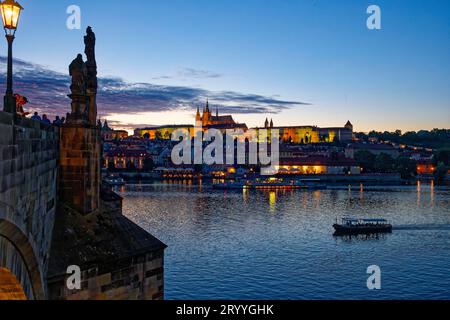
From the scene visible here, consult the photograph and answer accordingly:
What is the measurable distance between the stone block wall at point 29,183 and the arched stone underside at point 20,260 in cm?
2

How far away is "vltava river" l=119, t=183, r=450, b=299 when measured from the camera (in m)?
Result: 27.3

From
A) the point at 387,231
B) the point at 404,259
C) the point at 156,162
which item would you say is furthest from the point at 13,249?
the point at 156,162

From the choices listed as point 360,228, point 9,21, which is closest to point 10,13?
point 9,21

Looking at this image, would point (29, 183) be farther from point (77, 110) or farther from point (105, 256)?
point (77, 110)

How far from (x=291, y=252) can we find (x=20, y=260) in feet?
103

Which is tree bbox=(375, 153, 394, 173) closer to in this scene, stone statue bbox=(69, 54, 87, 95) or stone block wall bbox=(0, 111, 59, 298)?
stone statue bbox=(69, 54, 87, 95)

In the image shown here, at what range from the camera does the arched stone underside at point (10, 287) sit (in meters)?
6.46

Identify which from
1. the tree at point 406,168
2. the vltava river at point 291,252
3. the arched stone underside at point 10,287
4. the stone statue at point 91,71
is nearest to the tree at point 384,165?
the tree at point 406,168

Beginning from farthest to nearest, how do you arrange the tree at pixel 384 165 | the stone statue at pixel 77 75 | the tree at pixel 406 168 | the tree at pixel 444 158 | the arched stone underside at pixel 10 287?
the tree at pixel 444 158 → the tree at pixel 384 165 → the tree at pixel 406 168 → the stone statue at pixel 77 75 → the arched stone underside at pixel 10 287

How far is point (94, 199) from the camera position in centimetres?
1158

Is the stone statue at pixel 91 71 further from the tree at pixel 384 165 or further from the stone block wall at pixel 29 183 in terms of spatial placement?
the tree at pixel 384 165

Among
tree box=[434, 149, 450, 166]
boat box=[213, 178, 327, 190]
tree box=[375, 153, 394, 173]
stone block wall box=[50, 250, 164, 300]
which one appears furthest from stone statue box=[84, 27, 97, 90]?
tree box=[434, 149, 450, 166]

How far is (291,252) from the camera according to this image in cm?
3700
